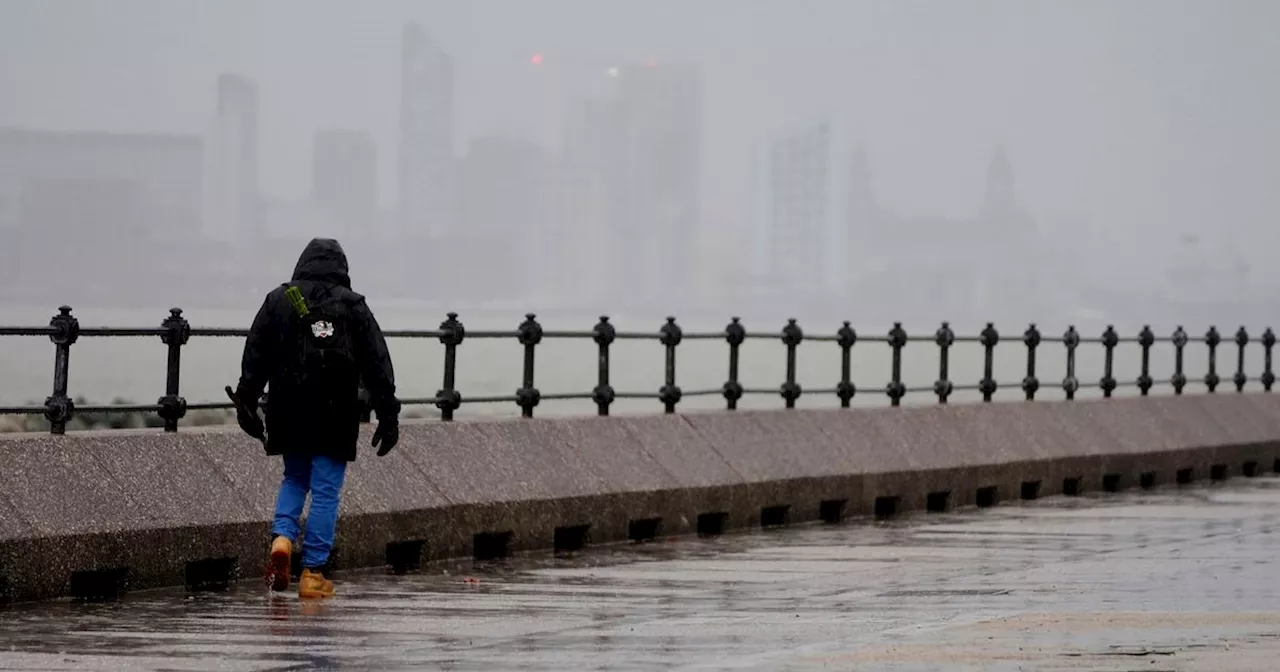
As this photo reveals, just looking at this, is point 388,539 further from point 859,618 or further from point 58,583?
point 859,618

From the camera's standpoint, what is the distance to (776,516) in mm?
19203

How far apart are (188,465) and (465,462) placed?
2.67 meters

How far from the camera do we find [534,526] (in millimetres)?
16219

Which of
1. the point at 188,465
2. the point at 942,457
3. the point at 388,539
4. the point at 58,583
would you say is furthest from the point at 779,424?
the point at 58,583

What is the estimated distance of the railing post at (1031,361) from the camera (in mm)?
25875

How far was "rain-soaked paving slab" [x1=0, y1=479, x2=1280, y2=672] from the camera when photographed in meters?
10.1

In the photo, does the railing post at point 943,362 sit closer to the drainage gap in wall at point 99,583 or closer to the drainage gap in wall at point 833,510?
the drainage gap in wall at point 833,510

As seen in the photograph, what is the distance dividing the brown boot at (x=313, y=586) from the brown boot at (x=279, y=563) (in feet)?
0.31

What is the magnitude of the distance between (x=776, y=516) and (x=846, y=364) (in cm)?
339

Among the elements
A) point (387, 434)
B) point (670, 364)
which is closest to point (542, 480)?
point (670, 364)

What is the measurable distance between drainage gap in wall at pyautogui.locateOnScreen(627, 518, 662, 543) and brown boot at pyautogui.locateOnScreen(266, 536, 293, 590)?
502 cm

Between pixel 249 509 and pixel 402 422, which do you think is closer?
pixel 249 509

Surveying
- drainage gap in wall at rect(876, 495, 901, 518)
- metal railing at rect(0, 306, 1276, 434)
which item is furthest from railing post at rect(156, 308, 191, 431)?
drainage gap in wall at rect(876, 495, 901, 518)

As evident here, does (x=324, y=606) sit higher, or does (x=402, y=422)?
(x=402, y=422)
